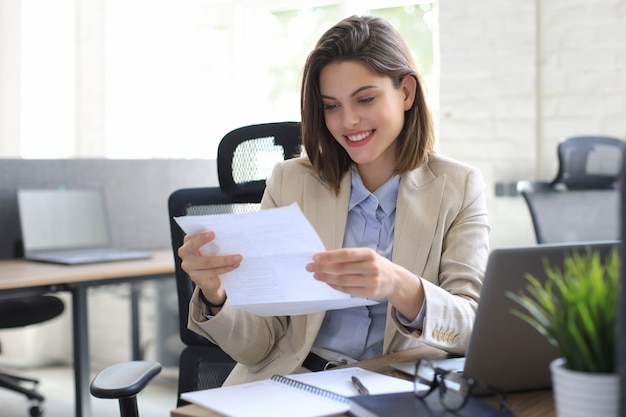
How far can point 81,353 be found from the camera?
232 centimetres

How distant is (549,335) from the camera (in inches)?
26.9

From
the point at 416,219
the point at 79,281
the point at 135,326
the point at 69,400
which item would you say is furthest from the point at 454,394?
the point at 69,400

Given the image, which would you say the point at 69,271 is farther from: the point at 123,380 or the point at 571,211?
the point at 571,211

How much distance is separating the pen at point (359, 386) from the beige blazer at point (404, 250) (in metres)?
0.27

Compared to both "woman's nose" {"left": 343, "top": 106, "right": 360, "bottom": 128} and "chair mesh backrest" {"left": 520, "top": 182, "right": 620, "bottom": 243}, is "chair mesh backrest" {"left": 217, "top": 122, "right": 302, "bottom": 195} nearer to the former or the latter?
"woman's nose" {"left": 343, "top": 106, "right": 360, "bottom": 128}

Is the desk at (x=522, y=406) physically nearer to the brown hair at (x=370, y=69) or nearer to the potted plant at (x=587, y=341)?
the potted plant at (x=587, y=341)

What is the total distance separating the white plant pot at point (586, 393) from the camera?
645mm

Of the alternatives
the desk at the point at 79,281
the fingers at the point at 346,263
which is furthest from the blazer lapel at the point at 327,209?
the desk at the point at 79,281

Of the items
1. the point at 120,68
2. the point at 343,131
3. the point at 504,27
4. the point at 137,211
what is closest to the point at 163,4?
the point at 120,68

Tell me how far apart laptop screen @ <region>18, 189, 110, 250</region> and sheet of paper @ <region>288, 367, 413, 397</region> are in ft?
6.28

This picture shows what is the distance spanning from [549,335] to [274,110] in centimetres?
346

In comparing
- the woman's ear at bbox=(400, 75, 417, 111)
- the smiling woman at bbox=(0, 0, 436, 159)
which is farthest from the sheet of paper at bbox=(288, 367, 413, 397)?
the smiling woman at bbox=(0, 0, 436, 159)

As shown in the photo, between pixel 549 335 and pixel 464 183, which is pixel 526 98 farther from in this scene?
pixel 549 335

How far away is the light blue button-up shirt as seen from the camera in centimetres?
133
